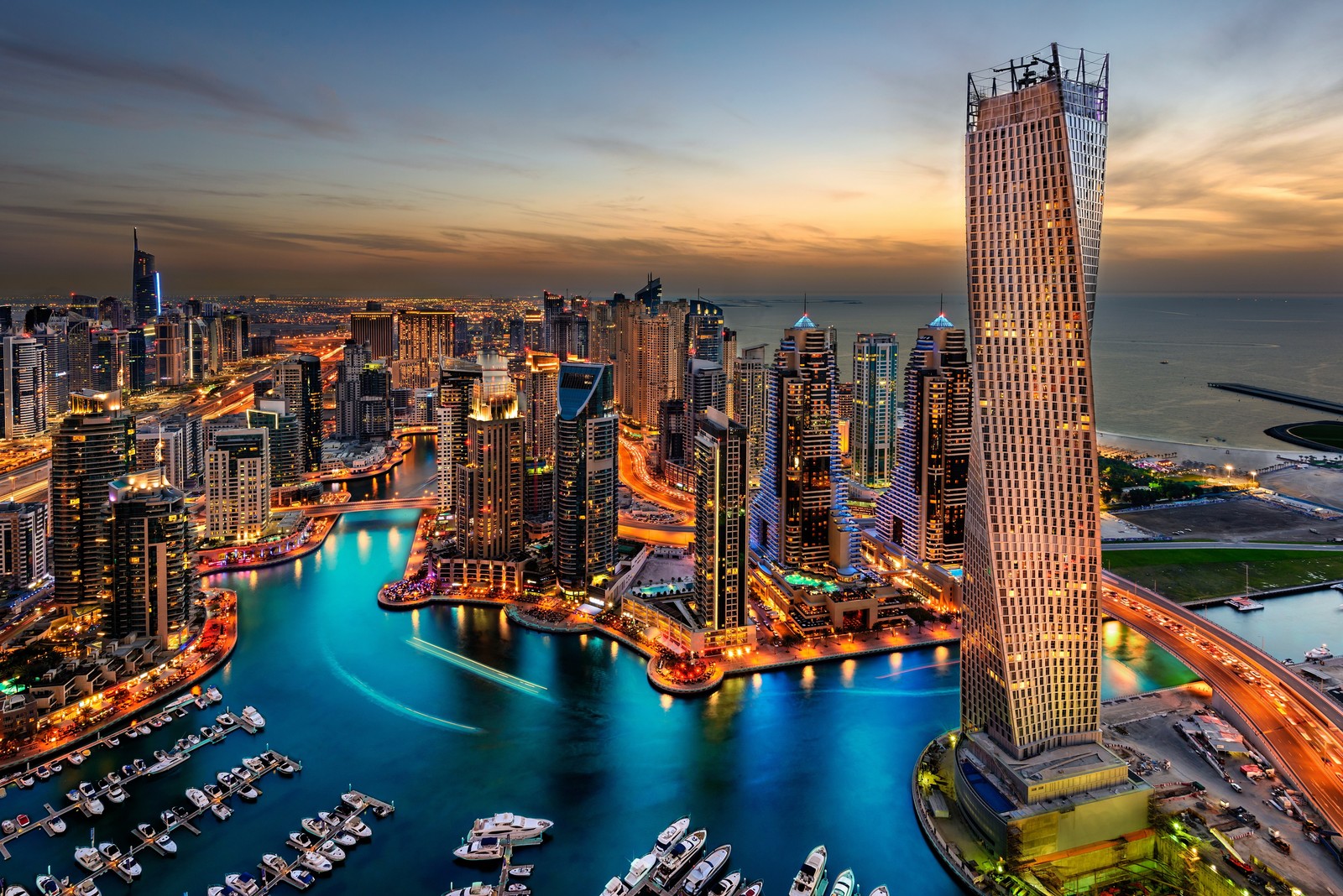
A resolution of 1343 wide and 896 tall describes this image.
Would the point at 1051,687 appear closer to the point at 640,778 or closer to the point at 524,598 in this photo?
the point at 640,778

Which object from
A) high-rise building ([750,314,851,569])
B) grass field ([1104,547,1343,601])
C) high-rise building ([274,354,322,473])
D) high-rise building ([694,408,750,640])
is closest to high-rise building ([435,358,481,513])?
high-rise building ([274,354,322,473])

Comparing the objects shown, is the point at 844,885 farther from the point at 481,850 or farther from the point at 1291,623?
the point at 1291,623

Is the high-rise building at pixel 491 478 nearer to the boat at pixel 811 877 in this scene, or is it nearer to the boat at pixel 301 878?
the boat at pixel 301 878

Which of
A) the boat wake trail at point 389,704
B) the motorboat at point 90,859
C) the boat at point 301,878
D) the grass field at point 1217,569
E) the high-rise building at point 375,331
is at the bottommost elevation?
the boat at point 301,878

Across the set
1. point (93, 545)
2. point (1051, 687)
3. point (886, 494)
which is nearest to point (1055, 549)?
point (1051, 687)

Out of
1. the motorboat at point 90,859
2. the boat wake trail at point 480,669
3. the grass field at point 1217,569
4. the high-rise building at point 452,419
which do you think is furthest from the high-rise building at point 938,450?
the motorboat at point 90,859

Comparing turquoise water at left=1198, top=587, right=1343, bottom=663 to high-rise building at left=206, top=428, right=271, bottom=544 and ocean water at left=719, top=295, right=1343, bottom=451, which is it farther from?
high-rise building at left=206, top=428, right=271, bottom=544

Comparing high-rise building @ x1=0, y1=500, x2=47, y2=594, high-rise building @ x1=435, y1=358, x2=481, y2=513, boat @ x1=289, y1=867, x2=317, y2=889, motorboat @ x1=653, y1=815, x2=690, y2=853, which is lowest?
boat @ x1=289, y1=867, x2=317, y2=889
